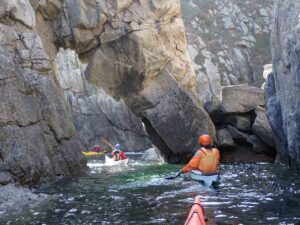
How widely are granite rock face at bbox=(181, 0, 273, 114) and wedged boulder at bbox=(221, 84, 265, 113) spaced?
1019 cm

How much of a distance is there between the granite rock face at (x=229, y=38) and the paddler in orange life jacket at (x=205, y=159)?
2386 cm

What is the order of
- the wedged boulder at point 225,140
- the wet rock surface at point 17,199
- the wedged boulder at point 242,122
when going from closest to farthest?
the wet rock surface at point 17,199 < the wedged boulder at point 225,140 < the wedged boulder at point 242,122

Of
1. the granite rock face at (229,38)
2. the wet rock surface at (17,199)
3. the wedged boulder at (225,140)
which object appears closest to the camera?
the wet rock surface at (17,199)

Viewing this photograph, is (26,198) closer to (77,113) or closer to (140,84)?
(140,84)

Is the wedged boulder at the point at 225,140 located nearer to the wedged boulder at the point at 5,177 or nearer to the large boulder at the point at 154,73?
the large boulder at the point at 154,73

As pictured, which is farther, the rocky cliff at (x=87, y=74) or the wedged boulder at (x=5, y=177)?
the rocky cliff at (x=87, y=74)

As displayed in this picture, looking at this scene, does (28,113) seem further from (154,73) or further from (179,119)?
(179,119)

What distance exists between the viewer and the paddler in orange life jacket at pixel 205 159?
1303 cm

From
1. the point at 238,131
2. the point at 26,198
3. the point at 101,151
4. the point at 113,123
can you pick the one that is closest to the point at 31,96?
the point at 26,198

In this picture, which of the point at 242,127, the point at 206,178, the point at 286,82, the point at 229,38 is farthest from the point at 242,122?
the point at 229,38

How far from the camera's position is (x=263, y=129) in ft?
A: 78.1

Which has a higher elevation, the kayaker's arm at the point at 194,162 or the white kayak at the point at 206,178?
the kayaker's arm at the point at 194,162

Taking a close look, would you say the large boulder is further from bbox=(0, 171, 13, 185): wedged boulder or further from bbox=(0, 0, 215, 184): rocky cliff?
bbox=(0, 171, 13, 185): wedged boulder

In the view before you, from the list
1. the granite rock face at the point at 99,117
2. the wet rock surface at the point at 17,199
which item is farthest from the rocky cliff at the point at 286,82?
the granite rock face at the point at 99,117
